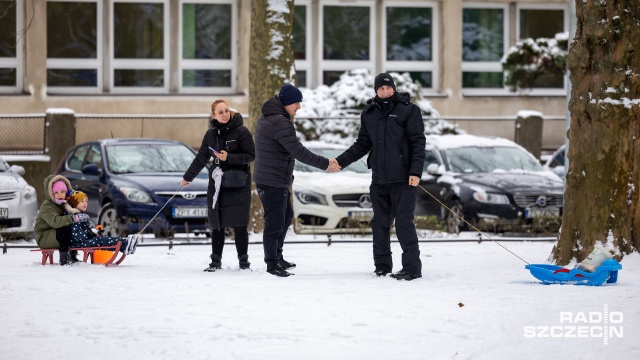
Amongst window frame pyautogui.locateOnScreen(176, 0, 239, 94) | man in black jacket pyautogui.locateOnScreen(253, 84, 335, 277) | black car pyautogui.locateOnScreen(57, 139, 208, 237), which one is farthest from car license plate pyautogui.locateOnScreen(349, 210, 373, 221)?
window frame pyautogui.locateOnScreen(176, 0, 239, 94)

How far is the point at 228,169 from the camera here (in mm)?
13953

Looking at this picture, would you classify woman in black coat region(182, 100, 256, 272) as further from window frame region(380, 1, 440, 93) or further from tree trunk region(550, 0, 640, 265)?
window frame region(380, 1, 440, 93)

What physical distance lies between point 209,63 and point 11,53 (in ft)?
15.3

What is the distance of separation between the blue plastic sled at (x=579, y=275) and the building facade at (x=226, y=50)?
20.4m

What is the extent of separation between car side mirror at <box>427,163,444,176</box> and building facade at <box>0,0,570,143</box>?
36.5 feet

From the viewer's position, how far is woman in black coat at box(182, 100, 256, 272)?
45.6 feet

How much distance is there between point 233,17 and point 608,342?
25.3 meters

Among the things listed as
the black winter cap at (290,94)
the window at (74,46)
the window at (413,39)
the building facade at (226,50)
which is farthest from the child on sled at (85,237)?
the window at (413,39)

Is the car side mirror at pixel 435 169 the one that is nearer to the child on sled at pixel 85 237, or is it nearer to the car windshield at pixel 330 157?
the car windshield at pixel 330 157

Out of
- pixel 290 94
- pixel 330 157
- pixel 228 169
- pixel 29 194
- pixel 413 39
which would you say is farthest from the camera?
pixel 413 39

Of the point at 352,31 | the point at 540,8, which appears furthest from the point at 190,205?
the point at 540,8

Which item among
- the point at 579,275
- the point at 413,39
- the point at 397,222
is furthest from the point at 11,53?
the point at 579,275

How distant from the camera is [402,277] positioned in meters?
13.0

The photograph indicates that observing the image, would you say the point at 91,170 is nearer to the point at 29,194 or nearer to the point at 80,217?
the point at 29,194
